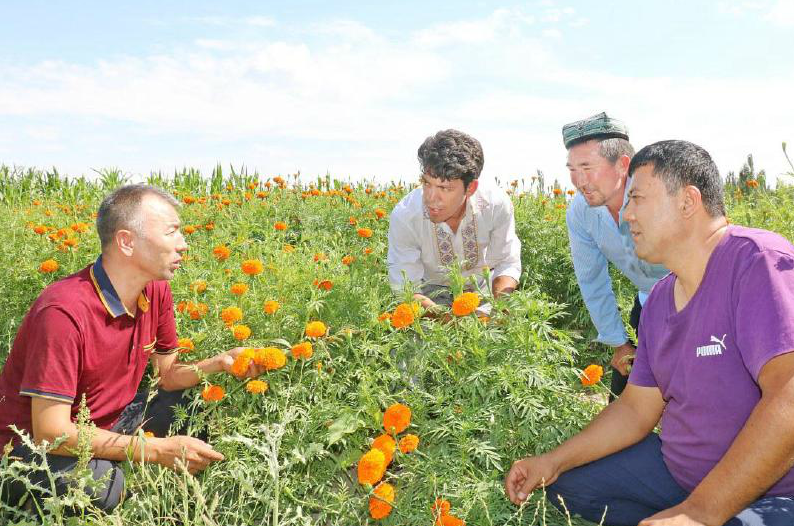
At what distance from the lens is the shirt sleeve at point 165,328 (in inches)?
126

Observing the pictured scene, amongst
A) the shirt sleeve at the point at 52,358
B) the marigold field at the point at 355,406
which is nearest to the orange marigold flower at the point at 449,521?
the marigold field at the point at 355,406

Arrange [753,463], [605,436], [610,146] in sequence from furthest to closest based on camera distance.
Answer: [610,146], [605,436], [753,463]

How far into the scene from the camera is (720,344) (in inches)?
82.4

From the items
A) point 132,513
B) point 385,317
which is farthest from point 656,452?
point 132,513

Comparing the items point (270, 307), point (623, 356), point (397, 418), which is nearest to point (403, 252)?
point (270, 307)

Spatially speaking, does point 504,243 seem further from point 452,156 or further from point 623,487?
point 623,487

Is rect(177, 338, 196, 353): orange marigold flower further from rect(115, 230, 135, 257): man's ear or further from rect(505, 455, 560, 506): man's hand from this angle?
rect(505, 455, 560, 506): man's hand

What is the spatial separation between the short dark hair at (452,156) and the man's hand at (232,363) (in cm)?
154

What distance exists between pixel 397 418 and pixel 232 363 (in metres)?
0.91

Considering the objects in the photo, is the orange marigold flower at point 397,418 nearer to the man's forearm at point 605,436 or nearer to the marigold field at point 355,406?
the marigold field at point 355,406

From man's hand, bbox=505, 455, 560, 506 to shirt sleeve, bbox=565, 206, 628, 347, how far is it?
1.57 meters

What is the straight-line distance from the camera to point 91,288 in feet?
9.21

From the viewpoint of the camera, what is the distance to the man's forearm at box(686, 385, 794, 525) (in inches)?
71.6

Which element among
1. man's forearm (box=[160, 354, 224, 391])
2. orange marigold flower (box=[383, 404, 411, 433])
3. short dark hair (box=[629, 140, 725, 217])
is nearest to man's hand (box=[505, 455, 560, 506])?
orange marigold flower (box=[383, 404, 411, 433])
